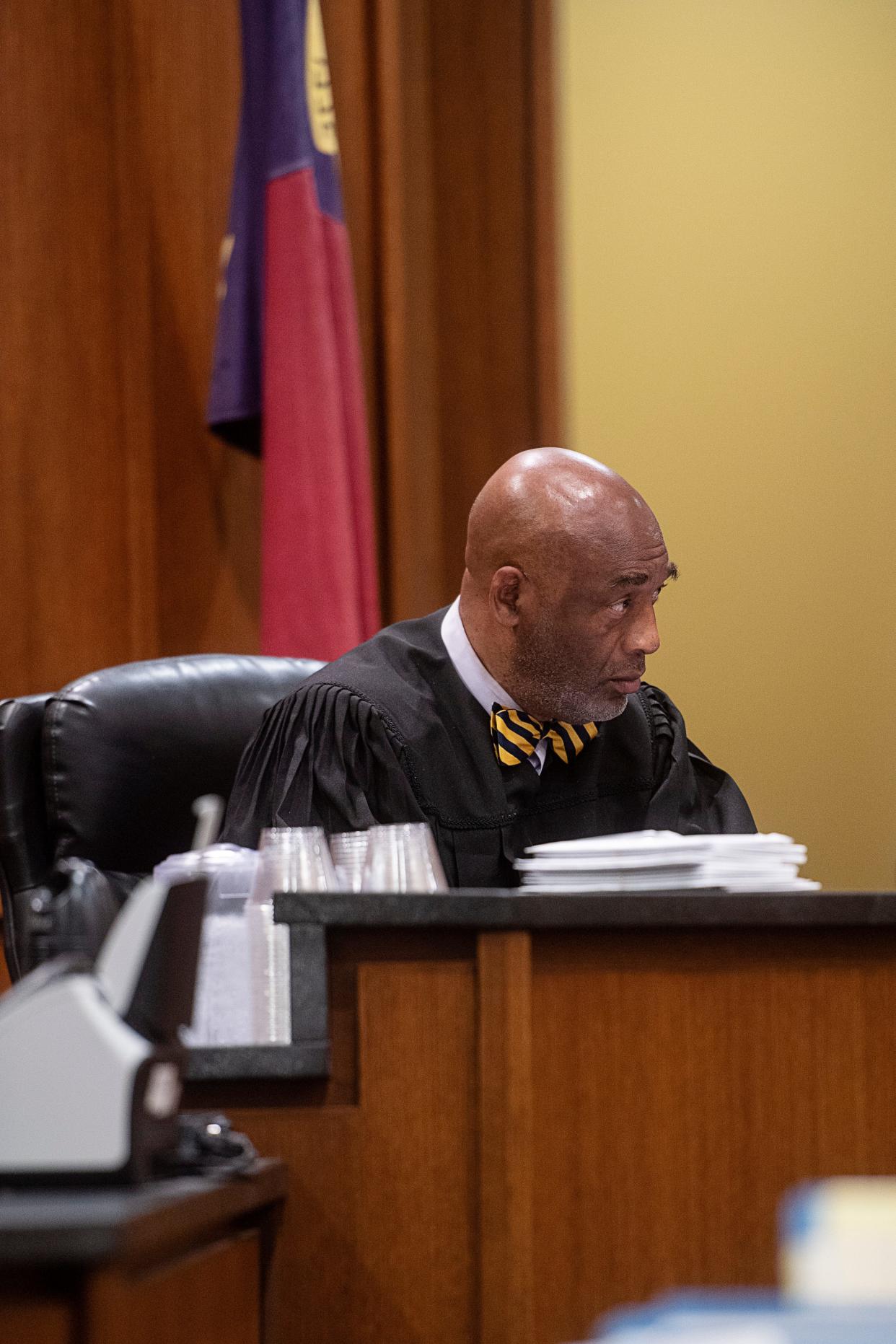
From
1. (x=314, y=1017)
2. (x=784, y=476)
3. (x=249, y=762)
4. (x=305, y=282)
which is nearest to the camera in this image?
(x=314, y=1017)

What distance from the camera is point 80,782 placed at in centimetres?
203

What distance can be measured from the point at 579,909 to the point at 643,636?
103 cm

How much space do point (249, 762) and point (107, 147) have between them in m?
1.59

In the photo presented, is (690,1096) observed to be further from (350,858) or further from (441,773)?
(441,773)

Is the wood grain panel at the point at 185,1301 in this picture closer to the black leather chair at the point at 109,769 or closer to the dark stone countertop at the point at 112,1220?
the dark stone countertop at the point at 112,1220

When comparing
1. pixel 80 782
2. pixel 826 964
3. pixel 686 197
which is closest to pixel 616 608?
pixel 80 782

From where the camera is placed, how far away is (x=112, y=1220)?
895 mm

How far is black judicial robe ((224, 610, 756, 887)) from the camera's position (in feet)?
7.12

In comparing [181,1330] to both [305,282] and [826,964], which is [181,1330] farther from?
[305,282]

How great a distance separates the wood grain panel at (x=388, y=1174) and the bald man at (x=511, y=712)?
80 centimetres

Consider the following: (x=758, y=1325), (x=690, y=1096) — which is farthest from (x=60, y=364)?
(x=758, y=1325)

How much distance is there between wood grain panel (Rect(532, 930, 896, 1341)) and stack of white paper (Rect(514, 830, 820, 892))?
0.08m

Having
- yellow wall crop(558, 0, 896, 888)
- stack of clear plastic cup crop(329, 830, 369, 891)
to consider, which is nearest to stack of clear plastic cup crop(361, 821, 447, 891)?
stack of clear plastic cup crop(329, 830, 369, 891)

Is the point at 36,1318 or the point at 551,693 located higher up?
the point at 551,693
